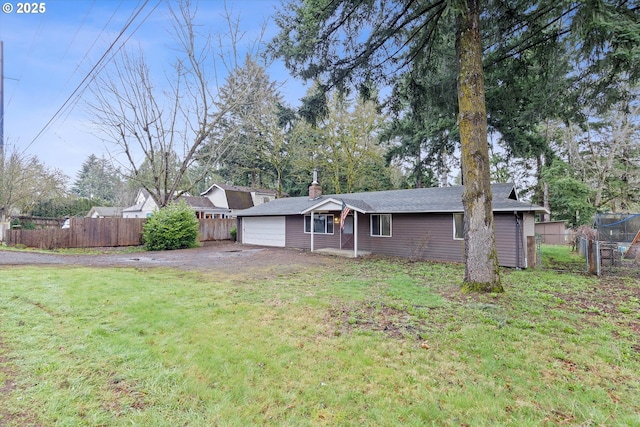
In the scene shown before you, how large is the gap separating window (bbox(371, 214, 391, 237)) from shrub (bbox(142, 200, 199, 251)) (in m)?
9.65

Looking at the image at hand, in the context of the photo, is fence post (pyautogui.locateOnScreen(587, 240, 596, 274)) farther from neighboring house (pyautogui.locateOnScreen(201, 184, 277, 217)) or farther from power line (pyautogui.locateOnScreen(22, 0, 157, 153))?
neighboring house (pyautogui.locateOnScreen(201, 184, 277, 217))

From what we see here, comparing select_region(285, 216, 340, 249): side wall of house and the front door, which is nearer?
the front door

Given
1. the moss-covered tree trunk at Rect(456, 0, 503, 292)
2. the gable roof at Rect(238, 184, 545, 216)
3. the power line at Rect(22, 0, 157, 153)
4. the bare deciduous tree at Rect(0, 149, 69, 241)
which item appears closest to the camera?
the moss-covered tree trunk at Rect(456, 0, 503, 292)

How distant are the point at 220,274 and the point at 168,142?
11924 millimetres

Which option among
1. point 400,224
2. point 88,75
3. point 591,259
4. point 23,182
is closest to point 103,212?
point 23,182

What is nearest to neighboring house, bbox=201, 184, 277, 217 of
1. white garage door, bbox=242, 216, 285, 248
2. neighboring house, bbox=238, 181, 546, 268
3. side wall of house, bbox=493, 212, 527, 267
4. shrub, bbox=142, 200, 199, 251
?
white garage door, bbox=242, 216, 285, 248

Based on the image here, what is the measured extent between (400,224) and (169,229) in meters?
11.4

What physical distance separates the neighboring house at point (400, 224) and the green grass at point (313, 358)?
4188 mm

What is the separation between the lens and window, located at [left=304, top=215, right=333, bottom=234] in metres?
→ 15.5

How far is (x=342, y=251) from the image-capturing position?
13969 mm

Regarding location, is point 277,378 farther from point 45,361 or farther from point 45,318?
point 45,318

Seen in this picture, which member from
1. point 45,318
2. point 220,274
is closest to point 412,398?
point 45,318

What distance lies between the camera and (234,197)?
2736 centimetres

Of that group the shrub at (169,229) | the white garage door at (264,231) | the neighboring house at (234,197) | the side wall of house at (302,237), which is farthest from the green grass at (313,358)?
the neighboring house at (234,197)
